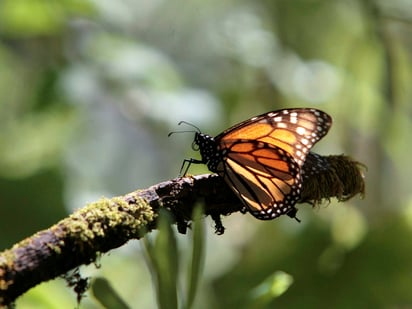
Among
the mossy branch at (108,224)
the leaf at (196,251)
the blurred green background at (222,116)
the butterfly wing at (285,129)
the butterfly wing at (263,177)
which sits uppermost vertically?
the blurred green background at (222,116)

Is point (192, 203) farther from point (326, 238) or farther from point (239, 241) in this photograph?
point (239, 241)

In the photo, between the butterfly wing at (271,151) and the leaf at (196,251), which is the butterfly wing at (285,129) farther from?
the leaf at (196,251)

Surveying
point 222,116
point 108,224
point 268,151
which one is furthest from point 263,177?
point 222,116

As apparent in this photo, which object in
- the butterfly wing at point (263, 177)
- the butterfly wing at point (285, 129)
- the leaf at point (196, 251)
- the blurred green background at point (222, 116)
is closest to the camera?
the leaf at point (196, 251)

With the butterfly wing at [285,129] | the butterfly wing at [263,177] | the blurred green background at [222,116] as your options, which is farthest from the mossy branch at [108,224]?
the blurred green background at [222,116]

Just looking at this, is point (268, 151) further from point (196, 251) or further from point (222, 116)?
point (222, 116)

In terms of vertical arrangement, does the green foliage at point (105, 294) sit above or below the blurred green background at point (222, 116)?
below
